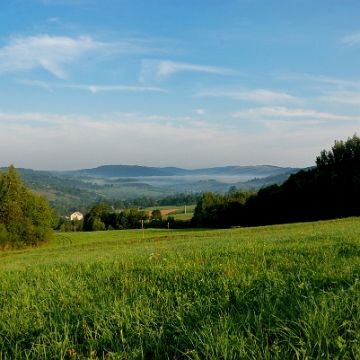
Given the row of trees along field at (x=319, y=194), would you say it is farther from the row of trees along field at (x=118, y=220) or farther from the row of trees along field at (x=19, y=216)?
the row of trees along field at (x=19, y=216)

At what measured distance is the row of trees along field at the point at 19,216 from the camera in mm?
48031

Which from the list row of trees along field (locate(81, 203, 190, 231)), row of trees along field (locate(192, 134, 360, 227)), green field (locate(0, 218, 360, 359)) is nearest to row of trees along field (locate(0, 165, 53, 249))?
row of trees along field (locate(81, 203, 190, 231))

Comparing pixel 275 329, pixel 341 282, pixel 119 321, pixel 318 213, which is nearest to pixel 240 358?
pixel 275 329

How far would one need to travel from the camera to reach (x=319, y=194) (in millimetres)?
52094

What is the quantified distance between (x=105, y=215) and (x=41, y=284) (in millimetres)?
86246

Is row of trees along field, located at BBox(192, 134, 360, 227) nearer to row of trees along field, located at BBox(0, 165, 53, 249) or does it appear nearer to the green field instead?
row of trees along field, located at BBox(0, 165, 53, 249)

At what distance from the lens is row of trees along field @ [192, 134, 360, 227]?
161ft

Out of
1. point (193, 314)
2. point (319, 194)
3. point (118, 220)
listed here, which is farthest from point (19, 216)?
point (193, 314)

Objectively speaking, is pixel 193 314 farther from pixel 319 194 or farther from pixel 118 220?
pixel 118 220

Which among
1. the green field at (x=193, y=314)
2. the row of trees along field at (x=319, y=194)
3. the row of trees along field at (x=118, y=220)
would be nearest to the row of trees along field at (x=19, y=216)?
the row of trees along field at (x=118, y=220)

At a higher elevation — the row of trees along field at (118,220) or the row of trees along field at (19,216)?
the row of trees along field at (19,216)

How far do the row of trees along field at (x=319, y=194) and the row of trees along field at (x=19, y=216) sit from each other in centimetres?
3936

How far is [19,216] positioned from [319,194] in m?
49.5

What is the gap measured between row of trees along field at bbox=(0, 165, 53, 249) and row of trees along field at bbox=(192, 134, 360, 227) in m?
39.4
